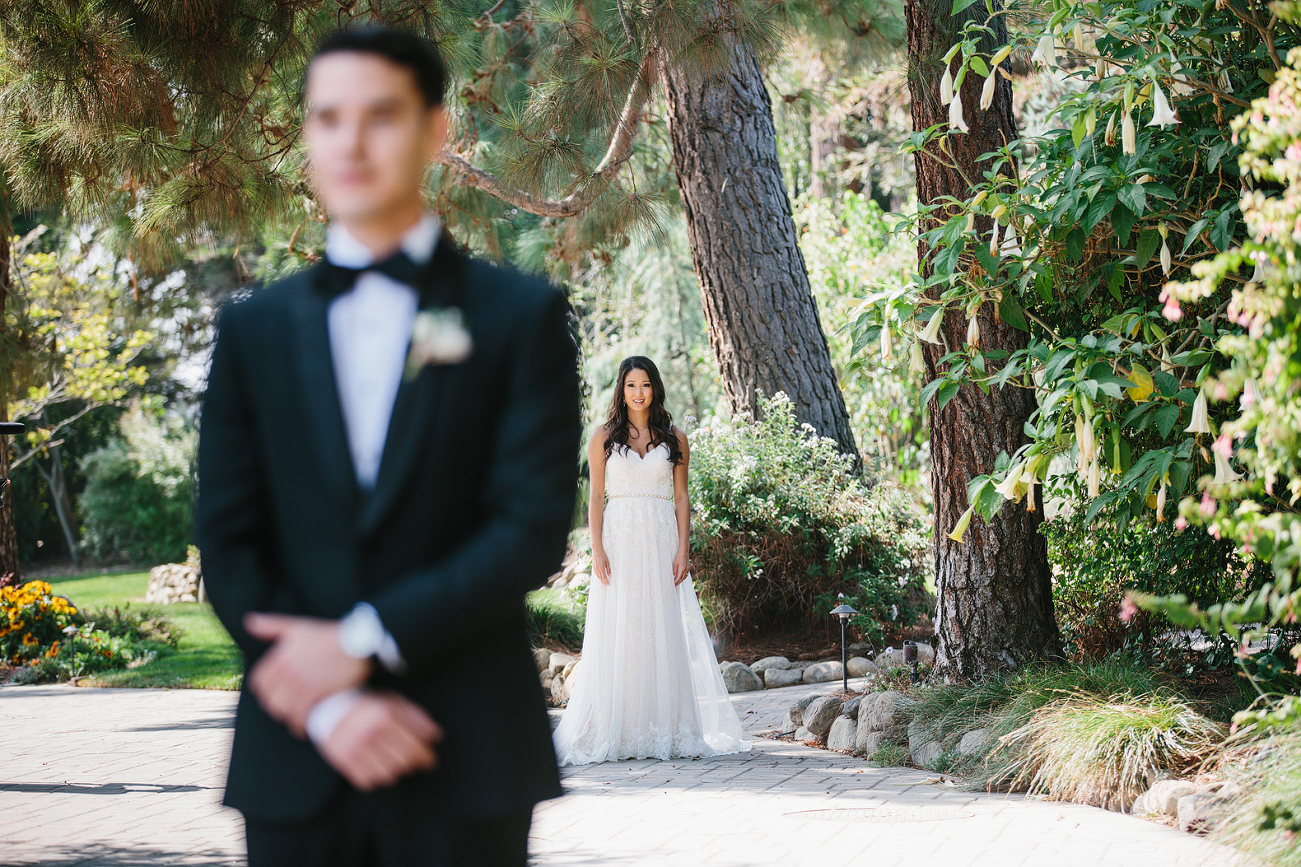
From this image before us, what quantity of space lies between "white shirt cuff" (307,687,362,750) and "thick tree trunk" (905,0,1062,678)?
15.7 ft

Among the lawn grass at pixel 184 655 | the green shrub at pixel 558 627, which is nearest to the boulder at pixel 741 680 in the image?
the green shrub at pixel 558 627

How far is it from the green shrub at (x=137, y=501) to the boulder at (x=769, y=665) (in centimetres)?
1841

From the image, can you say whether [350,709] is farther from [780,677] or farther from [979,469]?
[780,677]

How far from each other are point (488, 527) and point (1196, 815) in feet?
11.9

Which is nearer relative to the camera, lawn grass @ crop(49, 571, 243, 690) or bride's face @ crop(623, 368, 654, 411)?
bride's face @ crop(623, 368, 654, 411)

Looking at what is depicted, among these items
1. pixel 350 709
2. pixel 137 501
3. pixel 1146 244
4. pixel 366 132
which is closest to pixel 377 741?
pixel 350 709

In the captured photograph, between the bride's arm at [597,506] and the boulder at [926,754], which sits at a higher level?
the bride's arm at [597,506]

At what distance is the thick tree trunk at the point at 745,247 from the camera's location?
9.62 meters

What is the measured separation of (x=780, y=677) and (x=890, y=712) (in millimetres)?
2673

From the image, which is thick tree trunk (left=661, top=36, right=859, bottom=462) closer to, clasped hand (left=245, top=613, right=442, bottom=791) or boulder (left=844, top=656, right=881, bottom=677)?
boulder (left=844, top=656, right=881, bottom=677)

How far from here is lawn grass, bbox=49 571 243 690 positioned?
9.80 metres

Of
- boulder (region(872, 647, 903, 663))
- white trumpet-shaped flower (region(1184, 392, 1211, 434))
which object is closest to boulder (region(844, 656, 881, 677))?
boulder (region(872, 647, 903, 663))

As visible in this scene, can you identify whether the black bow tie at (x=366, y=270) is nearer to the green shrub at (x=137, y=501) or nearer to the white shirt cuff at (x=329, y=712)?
the white shirt cuff at (x=329, y=712)

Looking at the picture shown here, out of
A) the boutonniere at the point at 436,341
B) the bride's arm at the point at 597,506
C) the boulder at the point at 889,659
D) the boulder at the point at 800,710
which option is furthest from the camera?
the boulder at the point at 889,659
